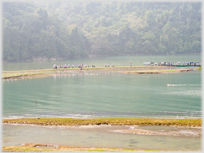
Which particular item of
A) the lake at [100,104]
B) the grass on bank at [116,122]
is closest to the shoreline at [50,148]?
the lake at [100,104]

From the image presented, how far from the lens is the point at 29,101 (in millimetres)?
60938

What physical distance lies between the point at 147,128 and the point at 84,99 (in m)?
29.0

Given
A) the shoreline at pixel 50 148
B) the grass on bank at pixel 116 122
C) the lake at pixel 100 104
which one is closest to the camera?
the shoreline at pixel 50 148

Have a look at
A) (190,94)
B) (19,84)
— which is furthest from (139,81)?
(19,84)

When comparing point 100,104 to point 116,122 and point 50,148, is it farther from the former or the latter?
point 50,148

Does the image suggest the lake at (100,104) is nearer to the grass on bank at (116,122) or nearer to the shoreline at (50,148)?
the shoreline at (50,148)

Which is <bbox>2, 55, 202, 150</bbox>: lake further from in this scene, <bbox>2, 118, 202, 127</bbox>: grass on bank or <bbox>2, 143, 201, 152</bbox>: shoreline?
<bbox>2, 118, 202, 127</bbox>: grass on bank

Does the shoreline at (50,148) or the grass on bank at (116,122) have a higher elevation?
the grass on bank at (116,122)

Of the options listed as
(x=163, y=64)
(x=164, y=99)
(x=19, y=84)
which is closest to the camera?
(x=164, y=99)

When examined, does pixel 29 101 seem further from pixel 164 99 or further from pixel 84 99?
pixel 164 99

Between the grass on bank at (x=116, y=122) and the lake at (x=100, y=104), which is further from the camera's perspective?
the grass on bank at (x=116, y=122)

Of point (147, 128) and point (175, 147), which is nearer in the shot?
point (175, 147)

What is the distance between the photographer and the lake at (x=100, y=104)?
107 feet

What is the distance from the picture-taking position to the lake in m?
32.8
